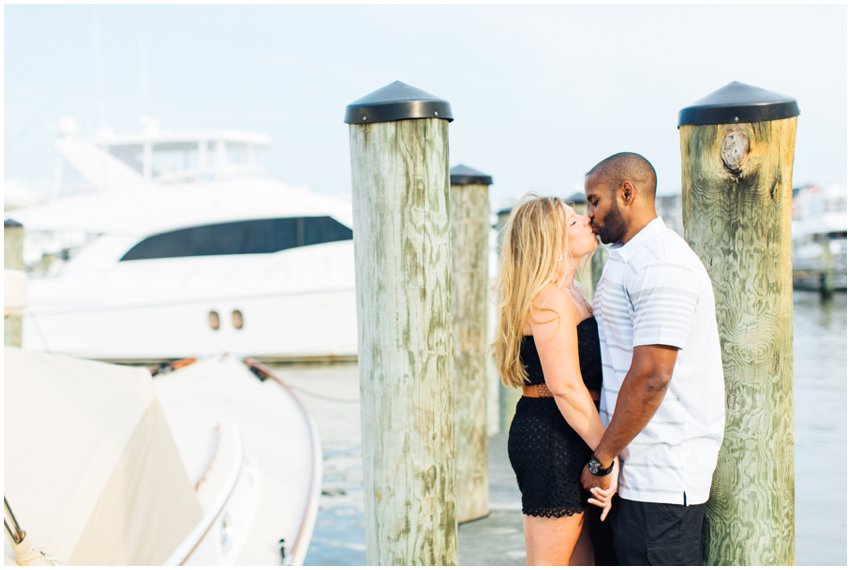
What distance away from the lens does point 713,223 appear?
248cm

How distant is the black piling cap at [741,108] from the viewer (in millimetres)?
2367

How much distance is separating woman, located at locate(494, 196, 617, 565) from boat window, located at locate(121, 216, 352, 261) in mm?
11058

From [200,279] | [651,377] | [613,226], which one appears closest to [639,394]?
[651,377]

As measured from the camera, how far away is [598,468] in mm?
2201

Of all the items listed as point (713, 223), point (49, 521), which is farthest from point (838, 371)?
point (49, 521)

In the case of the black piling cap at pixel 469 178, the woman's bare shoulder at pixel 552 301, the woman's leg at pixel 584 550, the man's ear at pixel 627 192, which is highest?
the man's ear at pixel 627 192

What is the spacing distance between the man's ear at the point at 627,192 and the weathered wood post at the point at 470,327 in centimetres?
296

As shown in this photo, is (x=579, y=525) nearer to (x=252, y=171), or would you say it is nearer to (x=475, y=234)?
(x=475, y=234)

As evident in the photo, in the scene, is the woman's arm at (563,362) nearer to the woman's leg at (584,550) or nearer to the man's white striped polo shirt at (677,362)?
the man's white striped polo shirt at (677,362)

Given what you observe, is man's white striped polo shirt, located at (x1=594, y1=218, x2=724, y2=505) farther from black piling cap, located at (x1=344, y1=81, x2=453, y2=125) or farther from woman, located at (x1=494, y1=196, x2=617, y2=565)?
black piling cap, located at (x1=344, y1=81, x2=453, y2=125)

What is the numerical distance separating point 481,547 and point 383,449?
2.44 metres

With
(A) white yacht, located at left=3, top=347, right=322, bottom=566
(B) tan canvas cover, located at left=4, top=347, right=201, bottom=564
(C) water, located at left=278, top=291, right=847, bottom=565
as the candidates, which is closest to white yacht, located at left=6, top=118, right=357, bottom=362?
(C) water, located at left=278, top=291, right=847, bottom=565

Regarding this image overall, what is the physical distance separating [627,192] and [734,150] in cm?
40

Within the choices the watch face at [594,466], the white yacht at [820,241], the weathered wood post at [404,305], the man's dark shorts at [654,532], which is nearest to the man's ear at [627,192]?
the weathered wood post at [404,305]
